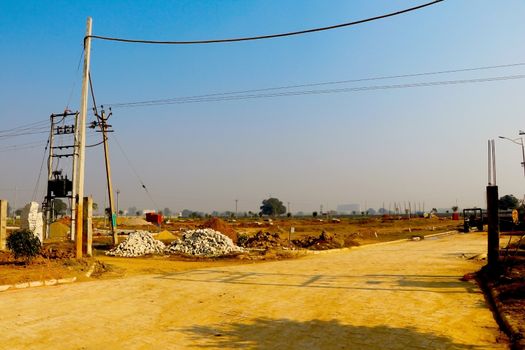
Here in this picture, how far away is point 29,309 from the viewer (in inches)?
368

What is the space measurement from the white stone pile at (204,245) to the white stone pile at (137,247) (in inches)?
28.9

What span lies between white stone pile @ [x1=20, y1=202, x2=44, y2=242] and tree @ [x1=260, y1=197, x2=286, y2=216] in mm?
160889

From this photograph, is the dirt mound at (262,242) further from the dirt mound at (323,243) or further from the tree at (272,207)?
the tree at (272,207)

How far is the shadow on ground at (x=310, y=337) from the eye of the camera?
6641mm

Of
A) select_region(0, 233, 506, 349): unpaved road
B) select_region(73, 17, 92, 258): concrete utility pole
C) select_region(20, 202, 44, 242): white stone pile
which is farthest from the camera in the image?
select_region(20, 202, 44, 242): white stone pile

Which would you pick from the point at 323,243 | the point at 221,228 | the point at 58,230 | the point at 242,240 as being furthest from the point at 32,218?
the point at 323,243

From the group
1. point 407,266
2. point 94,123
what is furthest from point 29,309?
point 94,123

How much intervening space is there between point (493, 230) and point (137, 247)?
18065mm

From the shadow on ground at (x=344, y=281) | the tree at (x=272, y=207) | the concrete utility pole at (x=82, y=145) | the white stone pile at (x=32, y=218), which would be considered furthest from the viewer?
the tree at (x=272, y=207)


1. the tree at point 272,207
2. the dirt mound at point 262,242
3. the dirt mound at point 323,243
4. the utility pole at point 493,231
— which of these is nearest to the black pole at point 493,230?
the utility pole at point 493,231

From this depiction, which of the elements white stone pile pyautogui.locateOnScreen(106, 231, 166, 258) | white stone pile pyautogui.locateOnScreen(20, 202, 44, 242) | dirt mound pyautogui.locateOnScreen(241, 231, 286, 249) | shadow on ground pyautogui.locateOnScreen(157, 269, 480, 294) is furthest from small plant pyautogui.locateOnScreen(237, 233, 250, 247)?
shadow on ground pyautogui.locateOnScreen(157, 269, 480, 294)

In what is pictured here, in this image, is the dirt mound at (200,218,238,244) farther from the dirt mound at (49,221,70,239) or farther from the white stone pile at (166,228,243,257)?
the dirt mound at (49,221,70,239)

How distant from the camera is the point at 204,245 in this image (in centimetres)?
2377

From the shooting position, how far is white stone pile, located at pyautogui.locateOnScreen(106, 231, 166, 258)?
2306cm
